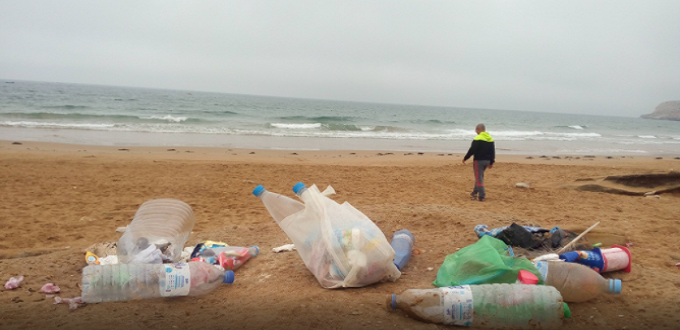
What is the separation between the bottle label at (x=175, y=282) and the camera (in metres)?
3.06

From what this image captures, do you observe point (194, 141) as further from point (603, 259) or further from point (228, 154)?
point (603, 259)

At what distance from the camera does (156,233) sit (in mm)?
4305

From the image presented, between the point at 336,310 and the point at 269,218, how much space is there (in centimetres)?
393

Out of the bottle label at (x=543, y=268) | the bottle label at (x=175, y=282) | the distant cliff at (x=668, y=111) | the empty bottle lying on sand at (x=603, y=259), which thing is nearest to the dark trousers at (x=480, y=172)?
the empty bottle lying on sand at (x=603, y=259)

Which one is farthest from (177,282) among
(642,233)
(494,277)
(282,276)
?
(642,233)

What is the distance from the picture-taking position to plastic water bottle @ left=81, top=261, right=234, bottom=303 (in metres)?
3.06

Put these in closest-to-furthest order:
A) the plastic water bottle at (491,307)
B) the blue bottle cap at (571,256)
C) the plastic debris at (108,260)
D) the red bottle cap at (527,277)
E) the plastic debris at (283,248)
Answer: the plastic water bottle at (491,307), the red bottle cap at (527,277), the blue bottle cap at (571,256), the plastic debris at (108,260), the plastic debris at (283,248)

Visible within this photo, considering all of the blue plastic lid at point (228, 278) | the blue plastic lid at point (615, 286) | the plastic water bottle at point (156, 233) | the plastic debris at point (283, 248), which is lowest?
the plastic debris at point (283, 248)

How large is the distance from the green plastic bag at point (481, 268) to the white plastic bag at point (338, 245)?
0.41 m

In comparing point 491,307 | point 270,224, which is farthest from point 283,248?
point 491,307

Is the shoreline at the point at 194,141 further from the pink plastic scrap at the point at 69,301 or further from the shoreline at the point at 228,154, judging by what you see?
the pink plastic scrap at the point at 69,301

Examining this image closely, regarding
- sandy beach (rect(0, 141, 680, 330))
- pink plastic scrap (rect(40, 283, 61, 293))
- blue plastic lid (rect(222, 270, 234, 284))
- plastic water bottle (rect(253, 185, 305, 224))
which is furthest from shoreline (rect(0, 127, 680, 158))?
blue plastic lid (rect(222, 270, 234, 284))

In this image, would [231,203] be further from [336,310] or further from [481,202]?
[336,310]

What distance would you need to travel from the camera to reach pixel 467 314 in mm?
2674
